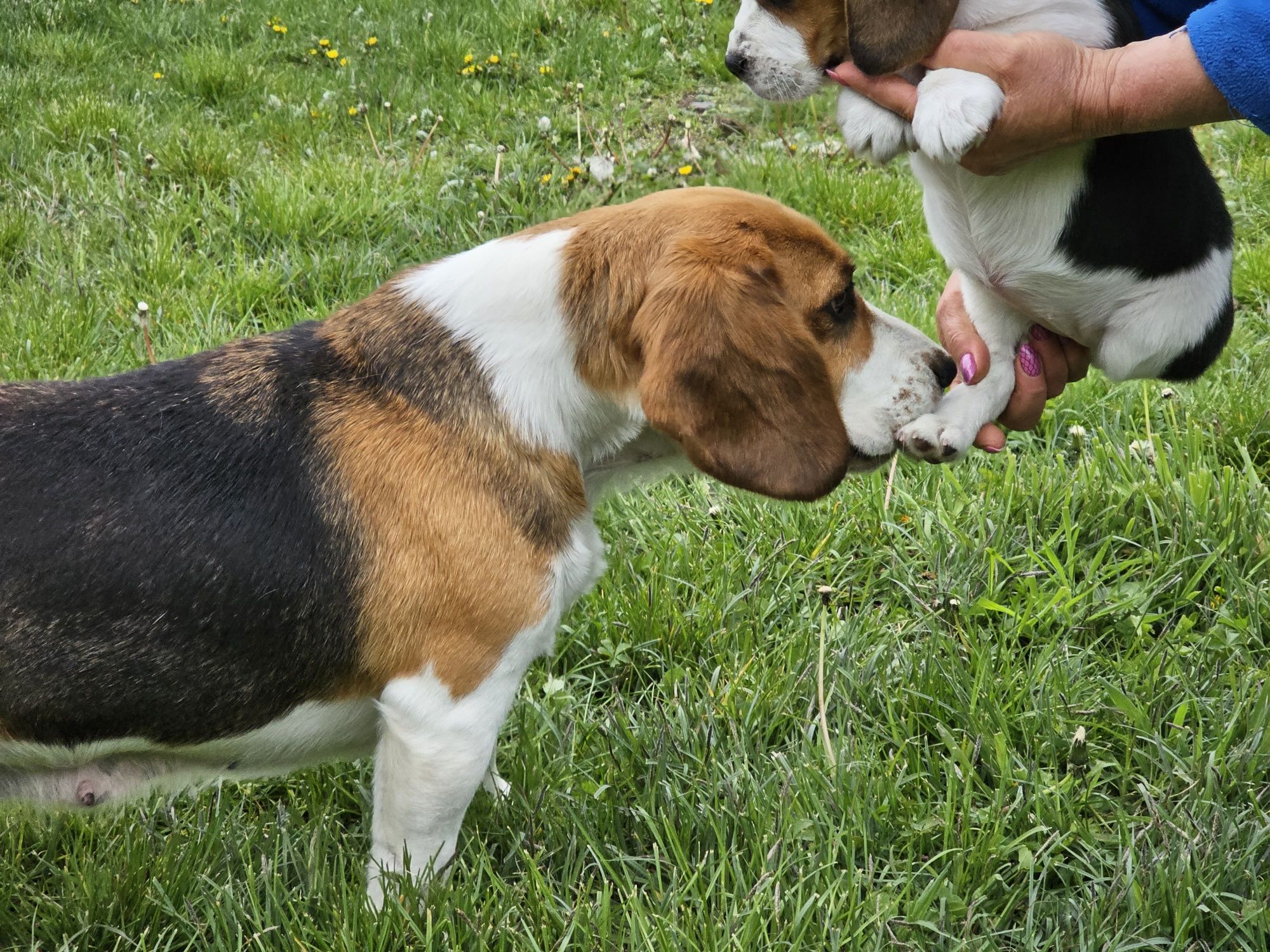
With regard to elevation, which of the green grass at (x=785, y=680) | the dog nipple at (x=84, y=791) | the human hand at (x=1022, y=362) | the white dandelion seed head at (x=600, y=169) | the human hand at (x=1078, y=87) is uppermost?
the human hand at (x=1078, y=87)

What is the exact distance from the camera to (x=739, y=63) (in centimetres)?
302

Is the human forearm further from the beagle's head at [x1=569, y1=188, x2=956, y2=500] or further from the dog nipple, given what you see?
the dog nipple

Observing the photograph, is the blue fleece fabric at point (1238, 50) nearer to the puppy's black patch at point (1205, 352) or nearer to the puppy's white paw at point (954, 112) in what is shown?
the puppy's white paw at point (954, 112)

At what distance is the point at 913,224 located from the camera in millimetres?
5398

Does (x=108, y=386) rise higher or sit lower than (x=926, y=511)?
higher

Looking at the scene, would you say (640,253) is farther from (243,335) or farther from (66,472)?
(243,335)

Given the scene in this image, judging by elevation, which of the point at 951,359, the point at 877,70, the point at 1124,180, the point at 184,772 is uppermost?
the point at 877,70

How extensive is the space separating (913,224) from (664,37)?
8.44 ft

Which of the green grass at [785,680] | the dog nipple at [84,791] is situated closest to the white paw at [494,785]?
the green grass at [785,680]

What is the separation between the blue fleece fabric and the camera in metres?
2.41

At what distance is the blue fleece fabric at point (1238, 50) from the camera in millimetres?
2412

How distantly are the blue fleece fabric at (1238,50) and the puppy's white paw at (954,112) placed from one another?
38cm

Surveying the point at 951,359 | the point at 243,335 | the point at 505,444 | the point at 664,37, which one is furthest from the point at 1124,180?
the point at 664,37

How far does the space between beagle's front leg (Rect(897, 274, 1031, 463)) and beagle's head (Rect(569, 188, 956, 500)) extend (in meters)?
0.08
